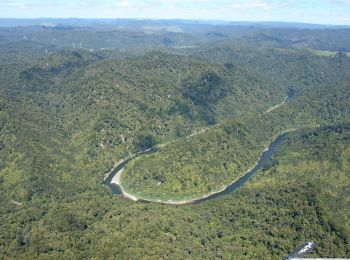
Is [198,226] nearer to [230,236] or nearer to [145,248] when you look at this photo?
[230,236]

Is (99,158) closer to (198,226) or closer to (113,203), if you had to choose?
(113,203)

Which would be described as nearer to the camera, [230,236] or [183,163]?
[230,236]

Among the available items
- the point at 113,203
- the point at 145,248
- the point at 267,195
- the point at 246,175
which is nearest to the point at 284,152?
the point at 246,175

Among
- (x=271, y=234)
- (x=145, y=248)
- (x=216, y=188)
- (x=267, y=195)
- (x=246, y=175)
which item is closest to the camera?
(x=145, y=248)

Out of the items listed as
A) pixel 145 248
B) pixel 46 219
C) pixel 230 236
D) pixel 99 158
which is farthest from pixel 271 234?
pixel 99 158

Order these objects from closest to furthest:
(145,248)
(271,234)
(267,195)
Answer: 1. (145,248)
2. (271,234)
3. (267,195)

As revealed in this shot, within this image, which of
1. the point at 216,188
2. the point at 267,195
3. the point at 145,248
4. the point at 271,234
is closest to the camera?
the point at 145,248

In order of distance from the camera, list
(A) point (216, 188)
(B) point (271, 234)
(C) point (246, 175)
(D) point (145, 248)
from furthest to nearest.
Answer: (C) point (246, 175) → (A) point (216, 188) → (B) point (271, 234) → (D) point (145, 248)

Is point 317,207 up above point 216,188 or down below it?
above

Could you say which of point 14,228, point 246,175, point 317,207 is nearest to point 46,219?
point 14,228
